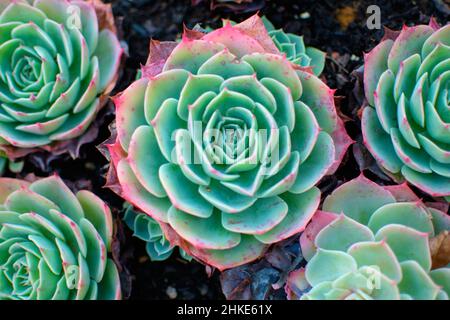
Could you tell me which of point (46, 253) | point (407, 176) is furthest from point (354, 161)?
point (46, 253)

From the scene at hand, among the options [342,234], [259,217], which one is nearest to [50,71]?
[259,217]

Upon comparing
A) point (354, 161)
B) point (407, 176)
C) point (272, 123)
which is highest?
point (272, 123)

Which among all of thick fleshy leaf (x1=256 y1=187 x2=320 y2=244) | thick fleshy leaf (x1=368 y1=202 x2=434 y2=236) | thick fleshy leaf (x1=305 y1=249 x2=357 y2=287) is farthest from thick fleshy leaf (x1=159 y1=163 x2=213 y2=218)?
thick fleshy leaf (x1=368 y1=202 x2=434 y2=236)

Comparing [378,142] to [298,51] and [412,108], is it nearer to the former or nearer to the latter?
[412,108]

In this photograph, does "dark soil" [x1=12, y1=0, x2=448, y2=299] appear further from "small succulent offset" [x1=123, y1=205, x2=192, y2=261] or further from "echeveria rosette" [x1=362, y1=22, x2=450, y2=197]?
"echeveria rosette" [x1=362, y1=22, x2=450, y2=197]

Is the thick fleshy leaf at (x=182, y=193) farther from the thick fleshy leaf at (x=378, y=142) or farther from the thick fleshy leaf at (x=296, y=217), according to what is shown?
the thick fleshy leaf at (x=378, y=142)

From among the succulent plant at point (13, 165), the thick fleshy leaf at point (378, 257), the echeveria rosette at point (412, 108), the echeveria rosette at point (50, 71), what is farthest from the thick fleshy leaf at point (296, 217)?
the succulent plant at point (13, 165)

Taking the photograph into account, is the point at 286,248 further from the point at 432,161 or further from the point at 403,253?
the point at 432,161
